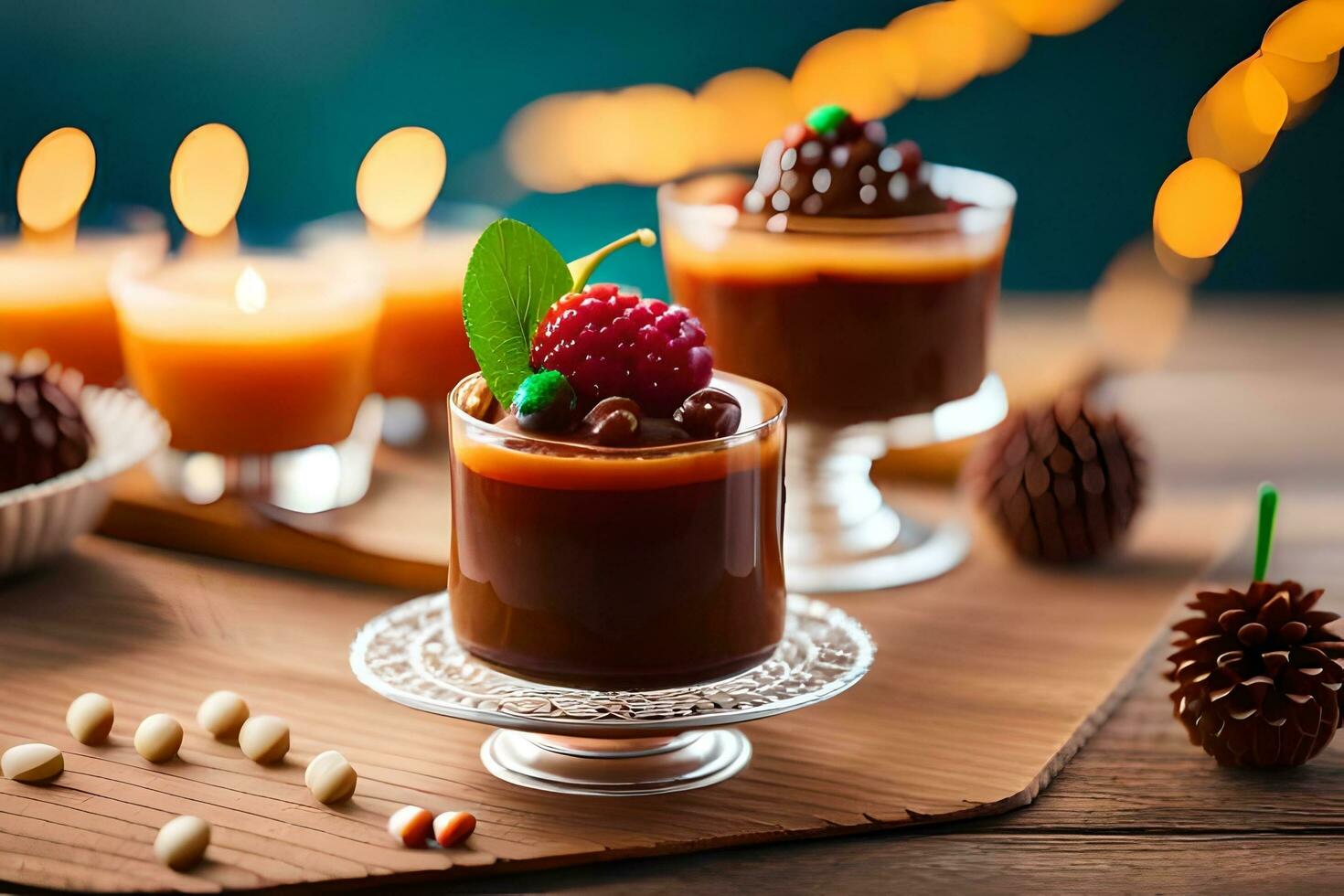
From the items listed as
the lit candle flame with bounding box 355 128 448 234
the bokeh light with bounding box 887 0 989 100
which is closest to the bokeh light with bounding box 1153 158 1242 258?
the bokeh light with bounding box 887 0 989 100

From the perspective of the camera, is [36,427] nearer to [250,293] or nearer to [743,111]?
[250,293]

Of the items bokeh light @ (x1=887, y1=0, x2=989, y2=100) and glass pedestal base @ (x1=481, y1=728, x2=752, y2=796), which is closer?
glass pedestal base @ (x1=481, y1=728, x2=752, y2=796)

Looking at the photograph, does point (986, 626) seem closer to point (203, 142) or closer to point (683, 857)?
point (683, 857)

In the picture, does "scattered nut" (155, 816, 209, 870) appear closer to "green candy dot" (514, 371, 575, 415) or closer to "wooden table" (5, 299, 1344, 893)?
"wooden table" (5, 299, 1344, 893)

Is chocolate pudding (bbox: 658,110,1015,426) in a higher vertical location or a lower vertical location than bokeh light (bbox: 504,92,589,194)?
lower

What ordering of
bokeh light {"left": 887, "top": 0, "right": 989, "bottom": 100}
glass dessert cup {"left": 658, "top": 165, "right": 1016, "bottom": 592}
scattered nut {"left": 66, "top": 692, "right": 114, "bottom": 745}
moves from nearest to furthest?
scattered nut {"left": 66, "top": 692, "right": 114, "bottom": 745}
glass dessert cup {"left": 658, "top": 165, "right": 1016, "bottom": 592}
bokeh light {"left": 887, "top": 0, "right": 989, "bottom": 100}
